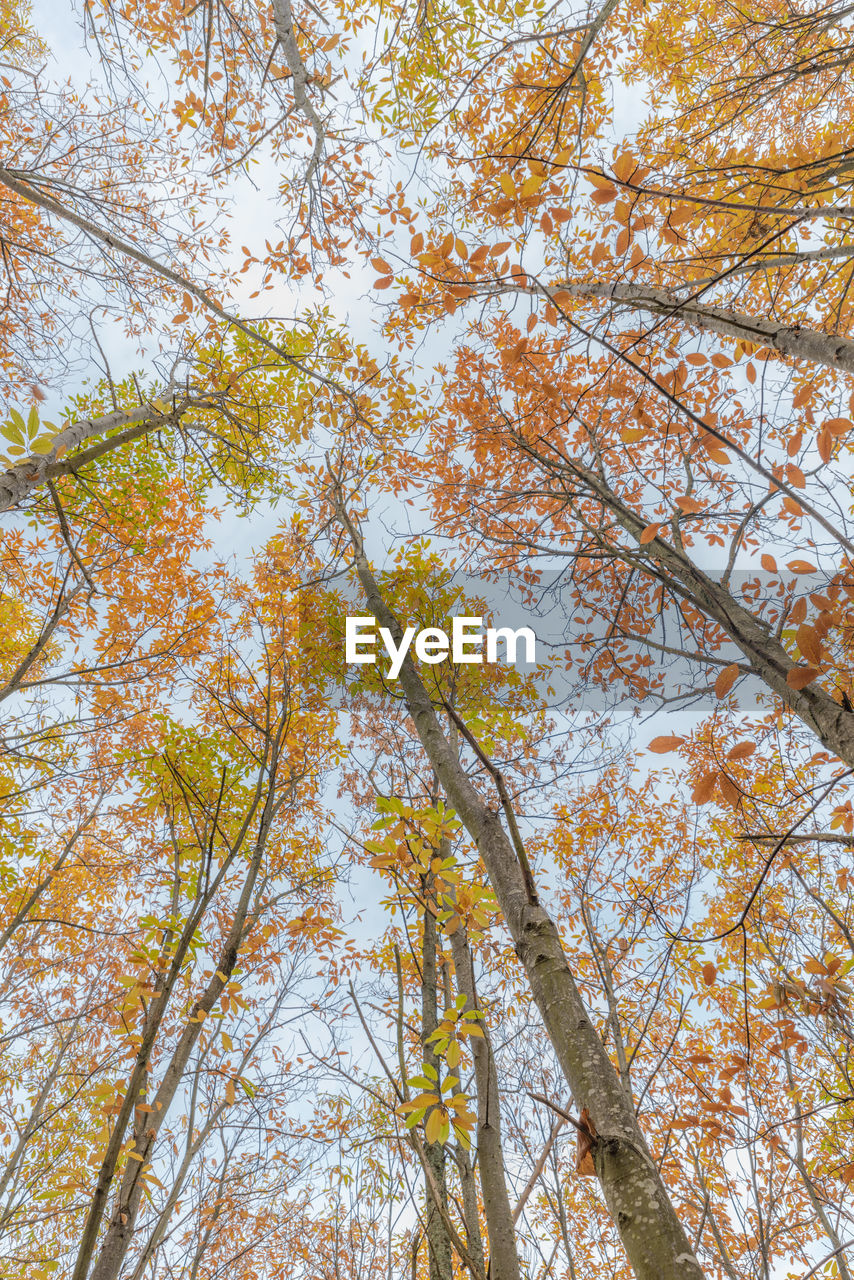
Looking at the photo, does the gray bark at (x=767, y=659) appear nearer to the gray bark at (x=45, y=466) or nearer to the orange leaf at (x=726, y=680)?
the orange leaf at (x=726, y=680)

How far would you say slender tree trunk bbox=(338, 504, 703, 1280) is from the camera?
4.04 feet

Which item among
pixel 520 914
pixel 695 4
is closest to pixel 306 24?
pixel 695 4

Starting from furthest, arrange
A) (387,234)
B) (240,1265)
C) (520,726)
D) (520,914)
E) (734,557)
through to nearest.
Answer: (240,1265) → (520,726) → (387,234) → (734,557) → (520,914)

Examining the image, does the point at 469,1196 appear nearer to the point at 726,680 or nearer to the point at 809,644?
the point at 726,680

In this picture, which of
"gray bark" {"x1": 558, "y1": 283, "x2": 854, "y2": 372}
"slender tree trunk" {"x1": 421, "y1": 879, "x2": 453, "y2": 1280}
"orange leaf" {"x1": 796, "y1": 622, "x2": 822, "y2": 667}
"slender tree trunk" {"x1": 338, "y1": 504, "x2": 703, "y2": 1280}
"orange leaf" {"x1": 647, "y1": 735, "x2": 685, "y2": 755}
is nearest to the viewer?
"slender tree trunk" {"x1": 338, "y1": 504, "x2": 703, "y2": 1280}

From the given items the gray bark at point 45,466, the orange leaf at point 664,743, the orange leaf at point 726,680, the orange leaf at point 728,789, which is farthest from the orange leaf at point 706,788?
the gray bark at point 45,466

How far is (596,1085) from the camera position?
4.99 ft

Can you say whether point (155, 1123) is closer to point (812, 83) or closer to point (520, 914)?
point (520, 914)

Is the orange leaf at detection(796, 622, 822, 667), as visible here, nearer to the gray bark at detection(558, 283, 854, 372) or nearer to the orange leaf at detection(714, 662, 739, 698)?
the orange leaf at detection(714, 662, 739, 698)

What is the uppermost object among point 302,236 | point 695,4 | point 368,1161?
point 695,4

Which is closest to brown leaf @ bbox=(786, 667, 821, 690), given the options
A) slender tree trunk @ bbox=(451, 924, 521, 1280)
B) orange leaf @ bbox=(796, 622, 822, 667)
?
orange leaf @ bbox=(796, 622, 822, 667)

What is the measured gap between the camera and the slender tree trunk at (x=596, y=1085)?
123 cm

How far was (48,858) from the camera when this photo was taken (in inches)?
326

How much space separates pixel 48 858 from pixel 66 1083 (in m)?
3.88
